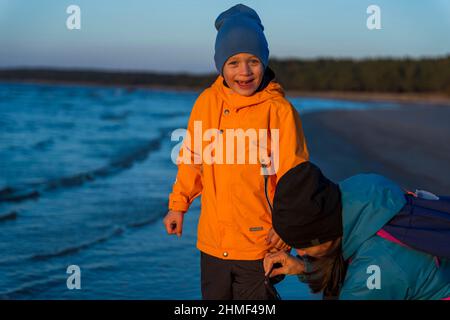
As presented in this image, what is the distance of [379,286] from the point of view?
2475mm

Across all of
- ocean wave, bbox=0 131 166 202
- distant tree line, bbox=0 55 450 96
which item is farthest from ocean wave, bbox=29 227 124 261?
distant tree line, bbox=0 55 450 96

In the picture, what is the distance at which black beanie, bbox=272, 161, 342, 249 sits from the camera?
2.47m

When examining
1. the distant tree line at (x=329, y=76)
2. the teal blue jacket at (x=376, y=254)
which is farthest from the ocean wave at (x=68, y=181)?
the distant tree line at (x=329, y=76)

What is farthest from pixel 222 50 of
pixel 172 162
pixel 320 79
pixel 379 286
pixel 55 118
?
pixel 320 79

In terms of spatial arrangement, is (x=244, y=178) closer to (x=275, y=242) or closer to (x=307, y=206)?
(x=275, y=242)

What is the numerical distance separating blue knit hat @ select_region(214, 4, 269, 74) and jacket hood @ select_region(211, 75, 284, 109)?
0.37ft

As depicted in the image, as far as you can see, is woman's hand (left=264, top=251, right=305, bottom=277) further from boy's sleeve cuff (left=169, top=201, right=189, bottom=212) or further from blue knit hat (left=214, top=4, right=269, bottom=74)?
blue knit hat (left=214, top=4, right=269, bottom=74)

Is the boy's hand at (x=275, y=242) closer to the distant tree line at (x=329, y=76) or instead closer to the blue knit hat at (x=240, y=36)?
the blue knit hat at (x=240, y=36)

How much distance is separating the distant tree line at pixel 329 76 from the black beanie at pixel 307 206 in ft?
157

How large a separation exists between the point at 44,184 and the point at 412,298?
25.2ft

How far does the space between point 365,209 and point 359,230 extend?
84 mm

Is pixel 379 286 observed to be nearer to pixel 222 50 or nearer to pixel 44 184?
pixel 222 50

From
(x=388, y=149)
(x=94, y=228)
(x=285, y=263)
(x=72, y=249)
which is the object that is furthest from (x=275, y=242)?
(x=388, y=149)
